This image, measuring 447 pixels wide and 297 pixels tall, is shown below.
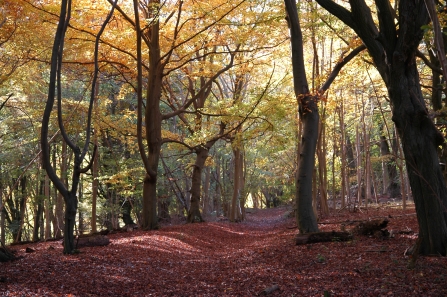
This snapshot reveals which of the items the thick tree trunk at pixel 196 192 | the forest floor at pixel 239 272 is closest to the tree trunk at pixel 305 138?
the forest floor at pixel 239 272

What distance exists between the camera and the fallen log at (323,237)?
800 centimetres

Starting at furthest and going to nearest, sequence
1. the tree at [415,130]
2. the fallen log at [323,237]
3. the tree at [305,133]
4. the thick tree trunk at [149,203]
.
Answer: the thick tree trunk at [149,203]
the tree at [305,133]
the fallen log at [323,237]
the tree at [415,130]

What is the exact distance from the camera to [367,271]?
533 centimetres

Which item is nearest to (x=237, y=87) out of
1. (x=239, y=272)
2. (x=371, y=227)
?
(x=371, y=227)

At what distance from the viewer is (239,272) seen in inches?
262

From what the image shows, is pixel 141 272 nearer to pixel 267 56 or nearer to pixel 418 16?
pixel 418 16

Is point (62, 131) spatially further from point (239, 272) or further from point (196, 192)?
point (196, 192)

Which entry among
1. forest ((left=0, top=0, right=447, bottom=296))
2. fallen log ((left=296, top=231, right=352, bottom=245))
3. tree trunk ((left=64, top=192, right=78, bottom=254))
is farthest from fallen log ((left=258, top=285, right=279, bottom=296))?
tree trunk ((left=64, top=192, right=78, bottom=254))

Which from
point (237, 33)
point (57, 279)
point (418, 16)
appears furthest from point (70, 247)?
point (237, 33)

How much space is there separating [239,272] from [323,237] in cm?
233

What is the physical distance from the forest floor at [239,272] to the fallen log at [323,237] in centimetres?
21

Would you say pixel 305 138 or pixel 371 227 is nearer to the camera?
pixel 371 227

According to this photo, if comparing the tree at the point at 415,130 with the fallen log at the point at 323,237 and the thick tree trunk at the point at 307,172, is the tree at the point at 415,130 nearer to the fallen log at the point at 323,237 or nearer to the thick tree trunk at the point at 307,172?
the fallen log at the point at 323,237

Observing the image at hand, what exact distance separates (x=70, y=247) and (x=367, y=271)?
4.83m
